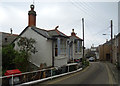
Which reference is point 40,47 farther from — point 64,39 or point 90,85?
point 90,85

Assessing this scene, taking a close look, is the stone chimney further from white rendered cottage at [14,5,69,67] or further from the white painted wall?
the white painted wall

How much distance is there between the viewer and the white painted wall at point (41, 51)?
13.1 metres

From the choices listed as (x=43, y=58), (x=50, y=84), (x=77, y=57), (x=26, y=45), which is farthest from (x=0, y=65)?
(x=77, y=57)

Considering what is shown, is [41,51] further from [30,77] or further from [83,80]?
[83,80]

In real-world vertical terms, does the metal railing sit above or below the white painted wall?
below

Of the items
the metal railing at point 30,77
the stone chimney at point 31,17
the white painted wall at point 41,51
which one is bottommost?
the metal railing at point 30,77

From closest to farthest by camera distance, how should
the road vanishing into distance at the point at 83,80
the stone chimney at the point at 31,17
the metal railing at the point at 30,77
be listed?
the metal railing at the point at 30,77 < the road vanishing into distance at the point at 83,80 < the stone chimney at the point at 31,17

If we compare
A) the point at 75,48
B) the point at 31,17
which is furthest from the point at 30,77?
the point at 75,48

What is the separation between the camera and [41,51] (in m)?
13.4

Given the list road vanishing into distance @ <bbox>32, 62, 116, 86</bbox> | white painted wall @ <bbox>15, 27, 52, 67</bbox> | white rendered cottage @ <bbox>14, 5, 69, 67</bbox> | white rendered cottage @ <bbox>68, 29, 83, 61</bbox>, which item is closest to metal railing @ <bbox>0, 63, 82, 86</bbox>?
road vanishing into distance @ <bbox>32, 62, 116, 86</bbox>

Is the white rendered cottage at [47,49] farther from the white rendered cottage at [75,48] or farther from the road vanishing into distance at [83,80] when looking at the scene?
the white rendered cottage at [75,48]

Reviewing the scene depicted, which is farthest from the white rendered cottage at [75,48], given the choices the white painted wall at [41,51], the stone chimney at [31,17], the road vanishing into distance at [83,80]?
the road vanishing into distance at [83,80]

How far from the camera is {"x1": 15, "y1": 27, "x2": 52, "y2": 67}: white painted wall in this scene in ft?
Answer: 42.9

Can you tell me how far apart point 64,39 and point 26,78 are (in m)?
8.21
